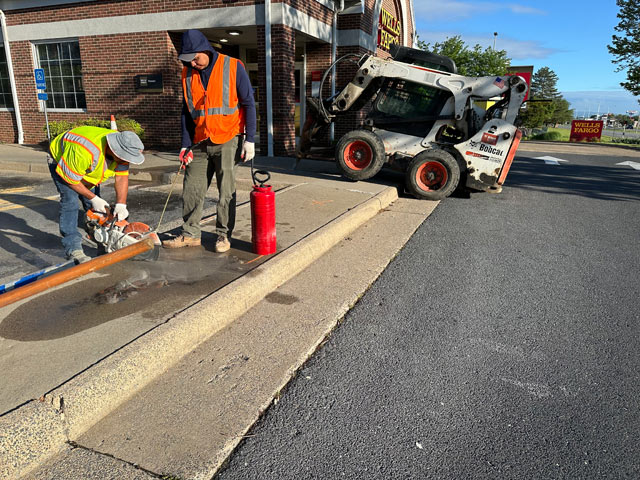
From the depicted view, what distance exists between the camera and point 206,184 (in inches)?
183

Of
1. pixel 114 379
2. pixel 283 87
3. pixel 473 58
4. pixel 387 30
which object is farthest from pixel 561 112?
pixel 114 379

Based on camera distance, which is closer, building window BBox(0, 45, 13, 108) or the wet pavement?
the wet pavement

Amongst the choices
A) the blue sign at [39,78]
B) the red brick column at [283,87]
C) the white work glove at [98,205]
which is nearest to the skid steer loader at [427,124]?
the red brick column at [283,87]

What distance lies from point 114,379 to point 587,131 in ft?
122

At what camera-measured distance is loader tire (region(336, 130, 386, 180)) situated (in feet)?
26.8

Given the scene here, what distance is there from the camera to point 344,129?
15180mm

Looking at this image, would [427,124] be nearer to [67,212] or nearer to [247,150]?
[247,150]

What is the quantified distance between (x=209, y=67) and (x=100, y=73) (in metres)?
10.5

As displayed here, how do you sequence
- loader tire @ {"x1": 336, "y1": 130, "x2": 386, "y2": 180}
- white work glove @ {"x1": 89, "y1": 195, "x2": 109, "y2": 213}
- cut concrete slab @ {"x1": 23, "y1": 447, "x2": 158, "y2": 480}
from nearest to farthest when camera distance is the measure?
1. cut concrete slab @ {"x1": 23, "y1": 447, "x2": 158, "y2": 480}
2. white work glove @ {"x1": 89, "y1": 195, "x2": 109, "y2": 213}
3. loader tire @ {"x1": 336, "y1": 130, "x2": 386, "y2": 180}

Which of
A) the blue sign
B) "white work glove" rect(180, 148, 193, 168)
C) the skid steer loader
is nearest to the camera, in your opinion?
"white work glove" rect(180, 148, 193, 168)

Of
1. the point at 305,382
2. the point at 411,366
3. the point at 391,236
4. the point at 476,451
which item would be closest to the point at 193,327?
the point at 305,382

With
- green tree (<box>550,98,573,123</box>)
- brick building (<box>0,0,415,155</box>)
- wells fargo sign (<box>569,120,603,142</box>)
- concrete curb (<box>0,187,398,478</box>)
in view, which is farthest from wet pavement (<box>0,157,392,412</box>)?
green tree (<box>550,98,573,123</box>)

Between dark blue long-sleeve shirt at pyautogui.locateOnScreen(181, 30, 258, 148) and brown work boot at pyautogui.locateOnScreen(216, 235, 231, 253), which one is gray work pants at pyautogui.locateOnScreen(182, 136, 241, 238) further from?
dark blue long-sleeve shirt at pyautogui.locateOnScreen(181, 30, 258, 148)

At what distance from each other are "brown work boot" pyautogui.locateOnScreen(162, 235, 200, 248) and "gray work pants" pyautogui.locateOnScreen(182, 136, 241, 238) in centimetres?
4
